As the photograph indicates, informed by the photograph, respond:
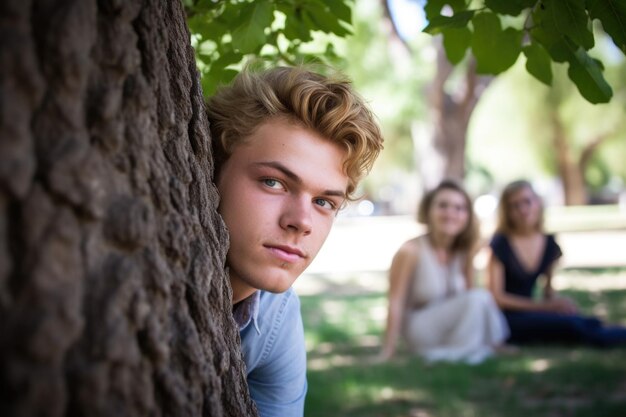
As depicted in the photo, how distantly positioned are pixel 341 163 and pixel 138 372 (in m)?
1.06

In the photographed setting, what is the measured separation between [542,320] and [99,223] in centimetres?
605

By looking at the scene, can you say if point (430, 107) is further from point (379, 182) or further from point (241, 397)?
point (379, 182)

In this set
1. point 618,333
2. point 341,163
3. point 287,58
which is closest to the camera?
point 341,163

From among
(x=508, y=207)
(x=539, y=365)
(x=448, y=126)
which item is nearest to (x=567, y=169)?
(x=448, y=126)

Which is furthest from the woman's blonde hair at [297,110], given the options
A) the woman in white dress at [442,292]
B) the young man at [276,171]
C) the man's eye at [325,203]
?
the woman in white dress at [442,292]

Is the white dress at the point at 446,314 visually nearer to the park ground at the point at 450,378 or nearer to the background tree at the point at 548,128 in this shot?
the park ground at the point at 450,378

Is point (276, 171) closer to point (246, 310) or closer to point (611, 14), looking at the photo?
point (246, 310)

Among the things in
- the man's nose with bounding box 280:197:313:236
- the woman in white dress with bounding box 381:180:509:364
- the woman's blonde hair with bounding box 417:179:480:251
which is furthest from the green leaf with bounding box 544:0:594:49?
the woman's blonde hair with bounding box 417:179:480:251

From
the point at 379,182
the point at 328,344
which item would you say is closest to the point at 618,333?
the point at 328,344

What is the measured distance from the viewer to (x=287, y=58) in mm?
2625

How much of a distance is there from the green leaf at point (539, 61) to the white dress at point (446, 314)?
4246mm

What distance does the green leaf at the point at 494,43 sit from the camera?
197 cm

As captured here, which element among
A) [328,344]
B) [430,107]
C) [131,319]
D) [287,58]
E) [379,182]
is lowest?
[131,319]

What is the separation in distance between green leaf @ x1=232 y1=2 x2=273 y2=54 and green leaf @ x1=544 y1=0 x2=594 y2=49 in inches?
31.5
